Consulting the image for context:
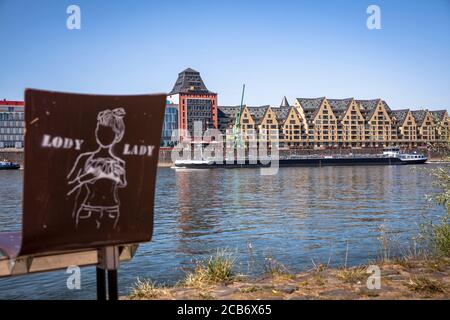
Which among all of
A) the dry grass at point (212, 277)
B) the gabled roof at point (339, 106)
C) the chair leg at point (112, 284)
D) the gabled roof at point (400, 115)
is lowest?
the dry grass at point (212, 277)

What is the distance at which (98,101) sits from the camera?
2.75 metres

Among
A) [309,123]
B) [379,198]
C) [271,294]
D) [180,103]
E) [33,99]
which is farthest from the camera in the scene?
[309,123]

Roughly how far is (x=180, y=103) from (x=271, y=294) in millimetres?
123734

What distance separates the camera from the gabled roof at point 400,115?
469 ft

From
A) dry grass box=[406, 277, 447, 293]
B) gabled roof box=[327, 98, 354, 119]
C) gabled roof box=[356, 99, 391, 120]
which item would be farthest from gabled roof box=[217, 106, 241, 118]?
dry grass box=[406, 277, 447, 293]

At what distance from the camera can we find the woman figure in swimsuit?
2797mm

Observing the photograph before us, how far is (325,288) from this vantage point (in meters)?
5.28

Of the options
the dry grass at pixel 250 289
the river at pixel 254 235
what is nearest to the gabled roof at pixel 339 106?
the river at pixel 254 235

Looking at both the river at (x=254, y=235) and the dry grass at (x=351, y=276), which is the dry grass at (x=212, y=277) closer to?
the river at (x=254, y=235)

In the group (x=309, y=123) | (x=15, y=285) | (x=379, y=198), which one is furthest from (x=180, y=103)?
(x=15, y=285)

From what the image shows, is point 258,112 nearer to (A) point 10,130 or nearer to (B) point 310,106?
(B) point 310,106

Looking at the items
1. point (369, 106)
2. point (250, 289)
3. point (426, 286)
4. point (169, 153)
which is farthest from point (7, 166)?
point (426, 286)

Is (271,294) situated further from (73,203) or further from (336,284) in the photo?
(73,203)

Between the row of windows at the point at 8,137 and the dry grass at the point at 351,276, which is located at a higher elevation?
the row of windows at the point at 8,137
